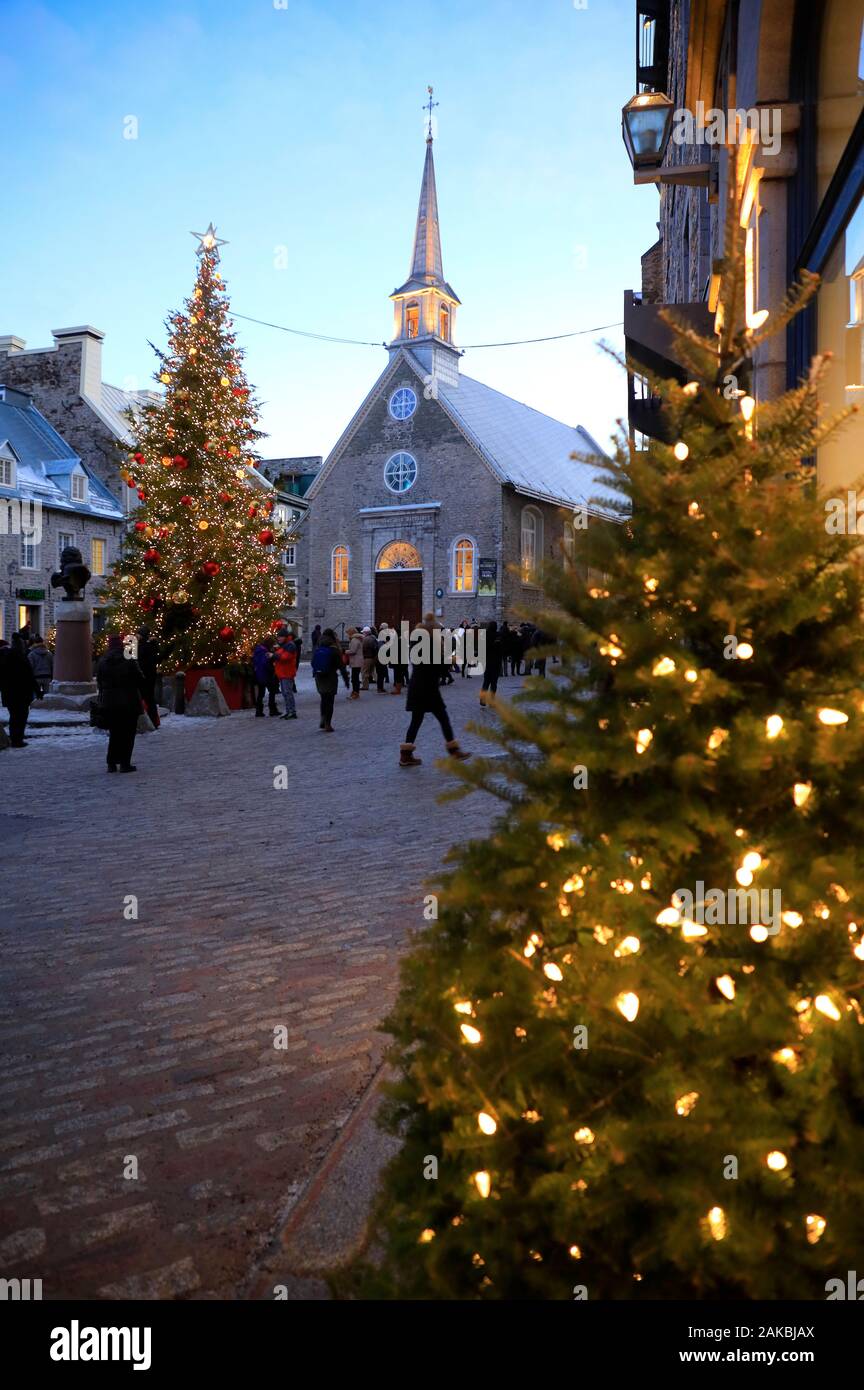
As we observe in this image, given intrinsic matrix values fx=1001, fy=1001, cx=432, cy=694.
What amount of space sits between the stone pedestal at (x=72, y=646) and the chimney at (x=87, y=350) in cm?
2589

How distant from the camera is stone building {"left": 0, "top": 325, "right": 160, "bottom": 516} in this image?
43625 millimetres

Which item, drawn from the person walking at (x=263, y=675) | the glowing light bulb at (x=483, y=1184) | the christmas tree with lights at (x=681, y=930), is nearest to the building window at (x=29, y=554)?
the person walking at (x=263, y=675)

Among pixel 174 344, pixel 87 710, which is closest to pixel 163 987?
pixel 87 710

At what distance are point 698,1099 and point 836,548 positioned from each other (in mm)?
1024

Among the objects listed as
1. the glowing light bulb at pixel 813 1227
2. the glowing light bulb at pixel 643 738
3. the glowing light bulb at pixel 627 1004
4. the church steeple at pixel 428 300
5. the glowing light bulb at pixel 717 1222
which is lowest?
the glowing light bulb at pixel 813 1227

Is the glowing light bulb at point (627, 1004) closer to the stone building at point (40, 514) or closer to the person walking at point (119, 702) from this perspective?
the person walking at point (119, 702)

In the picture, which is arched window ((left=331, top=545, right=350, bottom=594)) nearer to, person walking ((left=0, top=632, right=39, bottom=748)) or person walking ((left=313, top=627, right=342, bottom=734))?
person walking ((left=313, top=627, right=342, bottom=734))

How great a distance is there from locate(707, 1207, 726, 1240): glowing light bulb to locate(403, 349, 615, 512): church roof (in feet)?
139

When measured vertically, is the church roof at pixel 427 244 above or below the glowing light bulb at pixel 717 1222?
above

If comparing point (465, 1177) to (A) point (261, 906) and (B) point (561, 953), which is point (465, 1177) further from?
(A) point (261, 906)

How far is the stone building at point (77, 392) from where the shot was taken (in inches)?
1718

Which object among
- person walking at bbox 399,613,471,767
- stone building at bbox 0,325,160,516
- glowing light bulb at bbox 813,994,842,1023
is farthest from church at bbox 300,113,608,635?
glowing light bulb at bbox 813,994,842,1023

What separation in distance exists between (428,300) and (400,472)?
9117 mm

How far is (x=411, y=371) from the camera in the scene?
149ft
